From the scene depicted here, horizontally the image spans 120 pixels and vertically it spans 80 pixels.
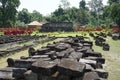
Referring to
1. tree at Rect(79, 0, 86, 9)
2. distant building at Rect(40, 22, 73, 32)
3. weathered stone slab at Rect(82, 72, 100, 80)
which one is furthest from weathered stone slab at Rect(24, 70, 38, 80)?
tree at Rect(79, 0, 86, 9)

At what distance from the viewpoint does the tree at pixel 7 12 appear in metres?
65.4

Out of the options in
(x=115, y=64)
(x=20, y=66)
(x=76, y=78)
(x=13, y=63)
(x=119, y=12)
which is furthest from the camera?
(x=119, y=12)

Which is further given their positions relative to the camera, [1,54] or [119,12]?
[119,12]

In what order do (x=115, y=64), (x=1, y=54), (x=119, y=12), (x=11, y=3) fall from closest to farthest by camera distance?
(x=115, y=64) → (x=1, y=54) → (x=119, y=12) → (x=11, y=3)

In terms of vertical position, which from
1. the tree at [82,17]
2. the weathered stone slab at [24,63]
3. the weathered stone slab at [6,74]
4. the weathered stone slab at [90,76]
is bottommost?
the weathered stone slab at [6,74]

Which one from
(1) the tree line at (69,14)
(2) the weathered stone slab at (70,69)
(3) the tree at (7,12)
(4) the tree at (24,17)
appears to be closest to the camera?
(2) the weathered stone slab at (70,69)

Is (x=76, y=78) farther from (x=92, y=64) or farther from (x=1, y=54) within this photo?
(x=1, y=54)

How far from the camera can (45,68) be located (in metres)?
8.14

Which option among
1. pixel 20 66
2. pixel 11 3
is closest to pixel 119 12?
pixel 11 3

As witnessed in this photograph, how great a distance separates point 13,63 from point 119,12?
3536 cm

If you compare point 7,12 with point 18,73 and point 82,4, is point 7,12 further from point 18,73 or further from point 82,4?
point 82,4

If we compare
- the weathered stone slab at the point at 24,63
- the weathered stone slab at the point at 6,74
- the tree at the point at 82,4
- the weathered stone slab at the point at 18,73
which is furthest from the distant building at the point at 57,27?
the tree at the point at 82,4

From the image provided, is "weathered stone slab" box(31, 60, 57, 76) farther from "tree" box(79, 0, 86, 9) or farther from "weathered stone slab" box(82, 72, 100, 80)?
"tree" box(79, 0, 86, 9)

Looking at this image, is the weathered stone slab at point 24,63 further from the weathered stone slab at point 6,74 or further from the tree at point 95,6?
the tree at point 95,6
